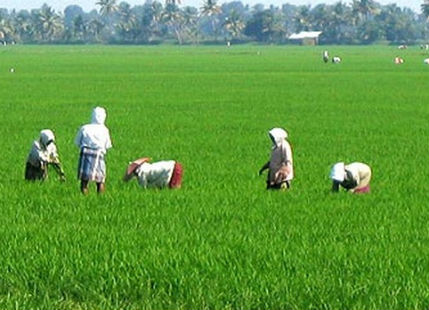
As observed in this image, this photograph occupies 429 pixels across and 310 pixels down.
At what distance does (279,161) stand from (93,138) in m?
2.26

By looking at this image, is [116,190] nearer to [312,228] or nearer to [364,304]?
[312,228]

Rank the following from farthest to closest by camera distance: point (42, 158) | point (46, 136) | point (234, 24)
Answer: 1. point (234, 24)
2. point (42, 158)
3. point (46, 136)

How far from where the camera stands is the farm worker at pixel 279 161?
492 inches

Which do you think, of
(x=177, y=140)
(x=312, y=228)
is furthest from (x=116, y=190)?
(x=177, y=140)

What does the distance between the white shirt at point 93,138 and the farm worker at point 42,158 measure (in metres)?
1.08

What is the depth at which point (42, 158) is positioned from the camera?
1318 centimetres

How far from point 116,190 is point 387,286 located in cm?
563

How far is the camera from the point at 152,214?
36.5 ft

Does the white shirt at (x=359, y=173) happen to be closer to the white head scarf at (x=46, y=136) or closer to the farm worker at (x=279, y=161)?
the farm worker at (x=279, y=161)

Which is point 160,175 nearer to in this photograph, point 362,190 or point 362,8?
point 362,190

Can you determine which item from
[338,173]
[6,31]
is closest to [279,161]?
[338,173]

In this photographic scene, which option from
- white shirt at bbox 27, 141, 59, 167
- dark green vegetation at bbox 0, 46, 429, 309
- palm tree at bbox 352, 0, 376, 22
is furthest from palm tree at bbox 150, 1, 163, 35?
white shirt at bbox 27, 141, 59, 167

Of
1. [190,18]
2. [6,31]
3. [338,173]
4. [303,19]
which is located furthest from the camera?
[190,18]

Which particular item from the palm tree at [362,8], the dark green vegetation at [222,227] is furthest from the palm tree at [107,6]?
the dark green vegetation at [222,227]
